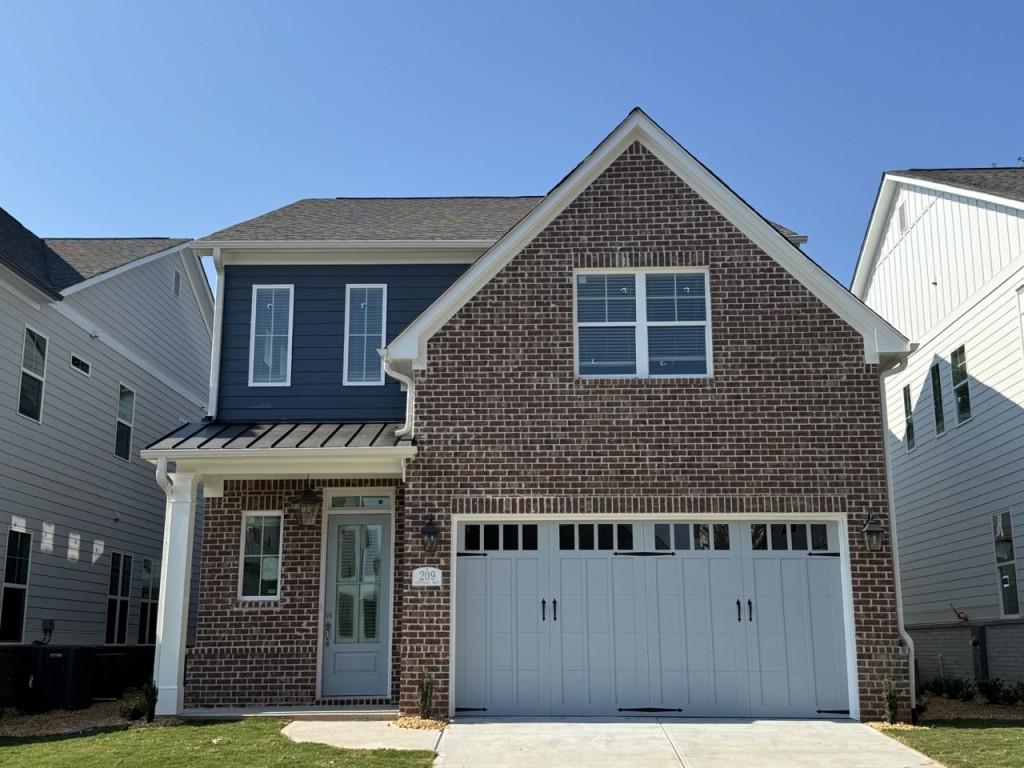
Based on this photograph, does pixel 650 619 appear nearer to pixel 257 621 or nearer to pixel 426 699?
pixel 426 699

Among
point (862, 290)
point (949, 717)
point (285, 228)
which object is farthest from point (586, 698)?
point (862, 290)

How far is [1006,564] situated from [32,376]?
47.5ft

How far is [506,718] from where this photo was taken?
12.0 metres

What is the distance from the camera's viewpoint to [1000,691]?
14031 mm

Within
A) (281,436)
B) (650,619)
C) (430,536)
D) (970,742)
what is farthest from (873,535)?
(281,436)

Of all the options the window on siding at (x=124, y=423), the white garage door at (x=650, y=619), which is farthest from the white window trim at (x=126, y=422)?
the white garage door at (x=650, y=619)

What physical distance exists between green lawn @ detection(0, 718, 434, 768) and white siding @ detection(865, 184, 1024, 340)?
35.3 feet

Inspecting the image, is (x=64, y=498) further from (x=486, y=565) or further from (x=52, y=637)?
(x=486, y=565)

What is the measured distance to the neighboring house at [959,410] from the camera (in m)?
14.8

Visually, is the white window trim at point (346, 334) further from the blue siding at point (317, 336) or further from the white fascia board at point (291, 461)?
the white fascia board at point (291, 461)

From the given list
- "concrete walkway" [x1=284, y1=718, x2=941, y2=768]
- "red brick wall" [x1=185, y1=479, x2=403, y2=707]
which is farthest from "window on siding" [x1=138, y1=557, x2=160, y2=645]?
"concrete walkway" [x1=284, y1=718, x2=941, y2=768]

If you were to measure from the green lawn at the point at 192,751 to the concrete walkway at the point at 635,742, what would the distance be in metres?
0.36

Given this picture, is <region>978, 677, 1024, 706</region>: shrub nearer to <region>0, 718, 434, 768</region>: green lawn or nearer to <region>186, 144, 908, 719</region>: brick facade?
<region>186, 144, 908, 719</region>: brick facade

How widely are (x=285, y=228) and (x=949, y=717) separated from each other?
11084 mm
